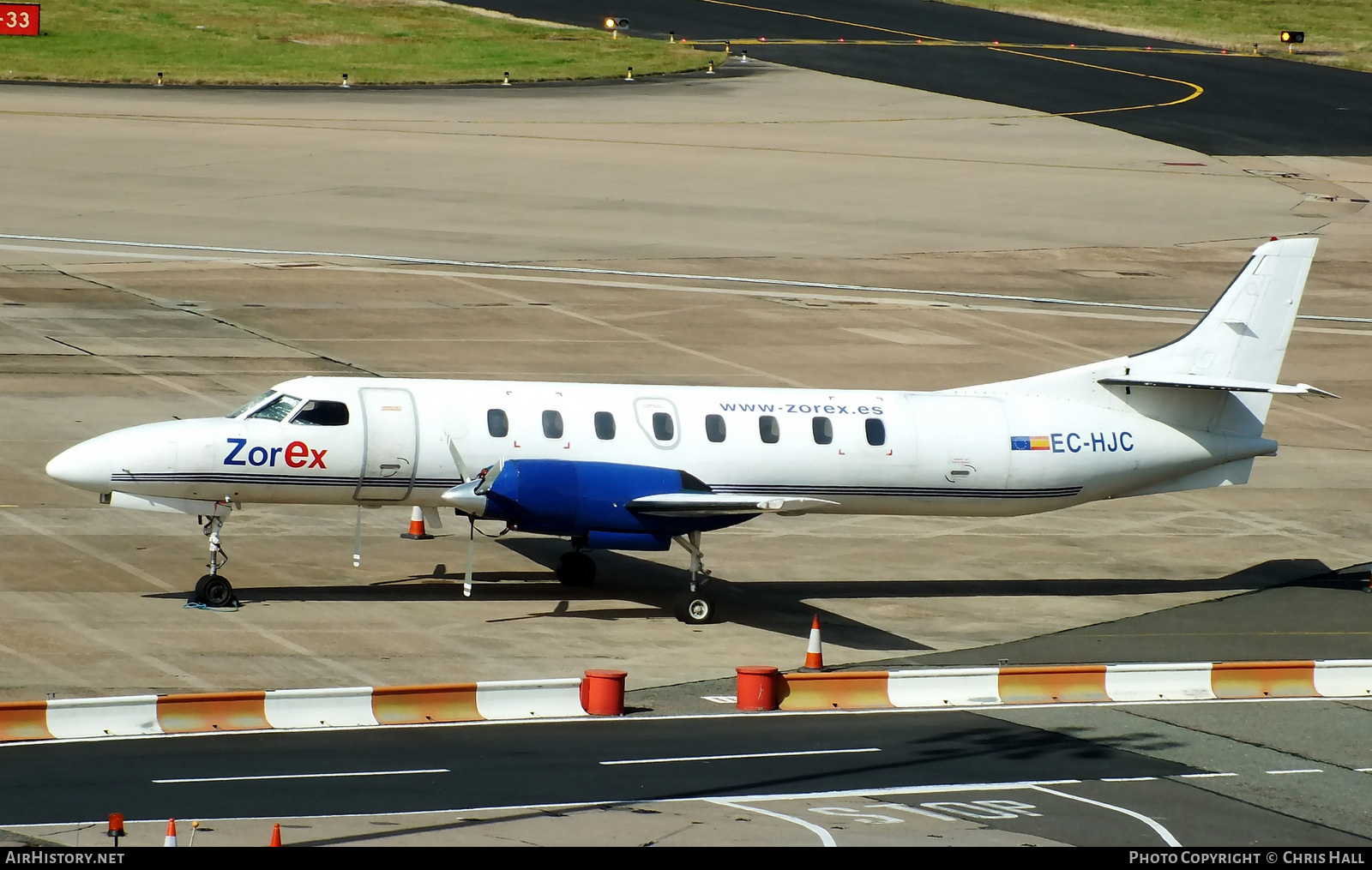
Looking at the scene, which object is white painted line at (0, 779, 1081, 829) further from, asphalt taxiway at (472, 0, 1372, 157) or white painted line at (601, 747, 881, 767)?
asphalt taxiway at (472, 0, 1372, 157)

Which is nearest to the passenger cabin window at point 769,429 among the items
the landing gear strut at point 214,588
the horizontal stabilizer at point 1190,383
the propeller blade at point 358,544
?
the horizontal stabilizer at point 1190,383

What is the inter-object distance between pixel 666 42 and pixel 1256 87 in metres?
28.7

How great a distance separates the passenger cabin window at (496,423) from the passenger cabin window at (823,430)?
193 inches

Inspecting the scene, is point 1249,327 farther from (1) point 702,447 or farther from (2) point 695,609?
(2) point 695,609

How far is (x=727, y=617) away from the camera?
2775cm

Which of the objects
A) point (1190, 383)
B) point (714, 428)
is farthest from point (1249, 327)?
point (714, 428)

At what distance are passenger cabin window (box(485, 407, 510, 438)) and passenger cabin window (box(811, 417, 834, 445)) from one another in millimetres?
4910

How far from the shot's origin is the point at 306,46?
85.0 metres

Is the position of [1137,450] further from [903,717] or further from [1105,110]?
[1105,110]

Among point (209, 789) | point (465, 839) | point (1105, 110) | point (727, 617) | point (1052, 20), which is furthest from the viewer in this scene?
point (1052, 20)

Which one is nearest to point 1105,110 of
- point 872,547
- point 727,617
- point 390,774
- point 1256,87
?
point 1256,87

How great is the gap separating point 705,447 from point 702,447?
0.15 feet

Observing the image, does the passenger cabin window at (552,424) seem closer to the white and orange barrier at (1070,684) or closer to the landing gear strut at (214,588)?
the landing gear strut at (214,588)

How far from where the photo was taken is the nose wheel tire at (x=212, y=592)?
25859mm
